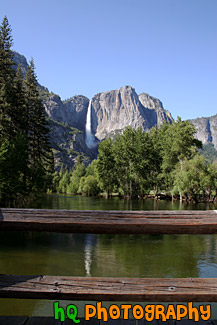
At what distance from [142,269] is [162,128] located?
7472 centimetres

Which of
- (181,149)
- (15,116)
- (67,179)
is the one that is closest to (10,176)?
(15,116)

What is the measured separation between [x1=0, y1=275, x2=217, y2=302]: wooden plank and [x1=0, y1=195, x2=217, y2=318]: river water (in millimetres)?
4103

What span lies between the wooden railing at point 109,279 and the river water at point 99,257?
4.11m

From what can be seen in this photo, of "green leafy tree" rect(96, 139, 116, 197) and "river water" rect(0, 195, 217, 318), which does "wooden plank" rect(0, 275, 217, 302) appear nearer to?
"river water" rect(0, 195, 217, 318)

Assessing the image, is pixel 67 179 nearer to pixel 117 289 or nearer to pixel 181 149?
pixel 181 149

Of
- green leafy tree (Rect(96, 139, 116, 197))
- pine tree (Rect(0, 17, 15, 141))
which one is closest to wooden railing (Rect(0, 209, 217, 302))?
pine tree (Rect(0, 17, 15, 141))

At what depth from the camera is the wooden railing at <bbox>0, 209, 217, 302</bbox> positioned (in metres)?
2.98

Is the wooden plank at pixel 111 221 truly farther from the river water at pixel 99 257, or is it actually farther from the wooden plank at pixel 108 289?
the river water at pixel 99 257

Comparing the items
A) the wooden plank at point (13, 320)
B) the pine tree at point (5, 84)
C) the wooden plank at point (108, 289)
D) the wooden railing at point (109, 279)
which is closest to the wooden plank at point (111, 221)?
the wooden railing at point (109, 279)

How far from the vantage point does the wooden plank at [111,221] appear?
125 inches

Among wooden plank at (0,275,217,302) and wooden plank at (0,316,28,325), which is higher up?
wooden plank at (0,275,217,302)

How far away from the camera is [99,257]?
1209 cm

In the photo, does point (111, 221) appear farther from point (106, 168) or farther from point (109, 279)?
point (106, 168)

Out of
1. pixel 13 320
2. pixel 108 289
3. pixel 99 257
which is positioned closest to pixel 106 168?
pixel 99 257
